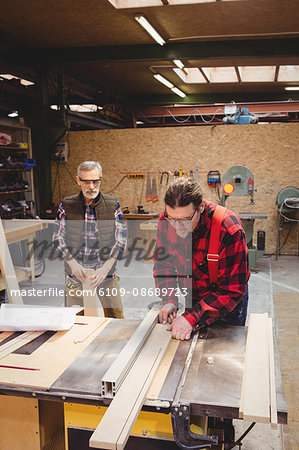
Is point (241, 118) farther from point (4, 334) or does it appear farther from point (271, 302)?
point (4, 334)

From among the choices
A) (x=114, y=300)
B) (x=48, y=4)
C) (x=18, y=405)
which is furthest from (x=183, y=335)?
(x=48, y=4)

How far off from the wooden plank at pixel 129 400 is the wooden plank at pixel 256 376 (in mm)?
295

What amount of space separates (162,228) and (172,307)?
37 centimetres

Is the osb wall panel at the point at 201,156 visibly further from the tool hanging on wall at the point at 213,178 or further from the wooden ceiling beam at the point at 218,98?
the wooden ceiling beam at the point at 218,98

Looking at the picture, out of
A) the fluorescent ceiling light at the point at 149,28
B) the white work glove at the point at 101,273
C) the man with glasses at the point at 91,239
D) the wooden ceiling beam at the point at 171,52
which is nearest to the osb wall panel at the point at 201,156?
the wooden ceiling beam at the point at 171,52

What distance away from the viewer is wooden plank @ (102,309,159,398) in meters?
1.14

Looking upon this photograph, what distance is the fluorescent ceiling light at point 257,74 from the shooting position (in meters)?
6.37

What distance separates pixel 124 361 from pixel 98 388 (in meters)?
0.12

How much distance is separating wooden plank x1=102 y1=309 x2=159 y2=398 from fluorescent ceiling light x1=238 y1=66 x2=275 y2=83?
231 inches

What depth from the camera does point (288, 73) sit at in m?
6.41

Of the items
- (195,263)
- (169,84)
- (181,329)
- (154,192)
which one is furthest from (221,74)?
(181,329)

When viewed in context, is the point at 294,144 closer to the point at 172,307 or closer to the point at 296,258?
the point at 296,258

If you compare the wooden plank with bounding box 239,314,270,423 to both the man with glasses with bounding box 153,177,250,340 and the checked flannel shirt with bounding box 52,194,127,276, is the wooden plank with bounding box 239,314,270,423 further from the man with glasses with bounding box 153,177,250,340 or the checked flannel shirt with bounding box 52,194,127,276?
the checked flannel shirt with bounding box 52,194,127,276

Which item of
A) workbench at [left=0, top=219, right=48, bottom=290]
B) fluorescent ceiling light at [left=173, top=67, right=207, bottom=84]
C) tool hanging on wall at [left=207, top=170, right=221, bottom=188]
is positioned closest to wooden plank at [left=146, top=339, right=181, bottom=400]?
workbench at [left=0, top=219, right=48, bottom=290]
